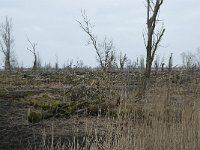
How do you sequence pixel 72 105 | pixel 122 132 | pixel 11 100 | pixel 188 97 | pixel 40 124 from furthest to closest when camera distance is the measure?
pixel 11 100 → pixel 72 105 → pixel 40 124 → pixel 188 97 → pixel 122 132

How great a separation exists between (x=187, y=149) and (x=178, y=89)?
40.0 inches

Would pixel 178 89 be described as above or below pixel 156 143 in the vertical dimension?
above

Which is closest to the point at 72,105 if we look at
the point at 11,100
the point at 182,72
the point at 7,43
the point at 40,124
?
the point at 40,124

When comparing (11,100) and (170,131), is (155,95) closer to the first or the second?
(170,131)

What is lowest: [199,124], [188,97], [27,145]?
[27,145]

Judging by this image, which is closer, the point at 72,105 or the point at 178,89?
the point at 178,89

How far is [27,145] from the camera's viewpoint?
810 cm

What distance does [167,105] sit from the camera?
6648 mm

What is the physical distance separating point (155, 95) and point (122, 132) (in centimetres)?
78

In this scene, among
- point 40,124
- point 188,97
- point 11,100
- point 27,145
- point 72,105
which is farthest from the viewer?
point 11,100

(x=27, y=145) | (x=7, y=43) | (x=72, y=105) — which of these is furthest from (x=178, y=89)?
(x=7, y=43)

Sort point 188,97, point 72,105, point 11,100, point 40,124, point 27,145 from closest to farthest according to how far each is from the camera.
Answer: point 188,97, point 27,145, point 40,124, point 72,105, point 11,100

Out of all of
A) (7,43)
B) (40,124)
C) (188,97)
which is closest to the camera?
(188,97)

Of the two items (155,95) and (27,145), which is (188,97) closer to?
(155,95)
